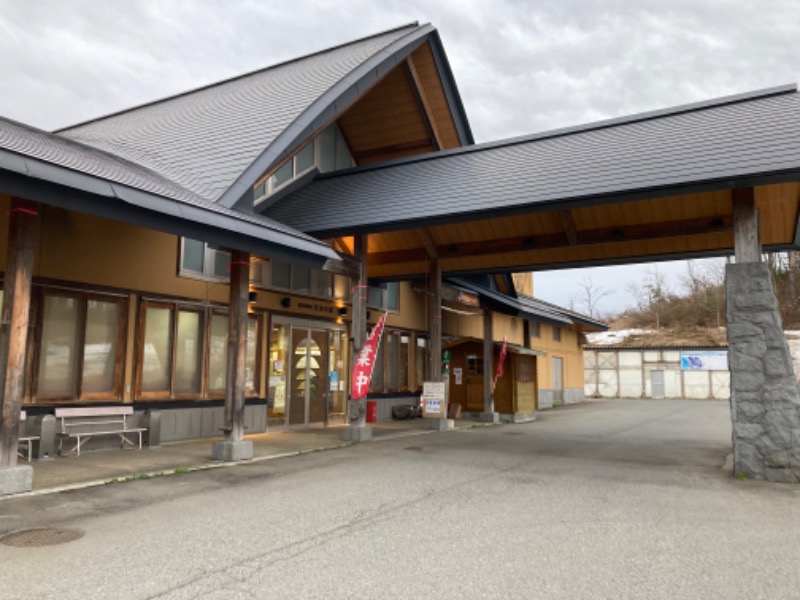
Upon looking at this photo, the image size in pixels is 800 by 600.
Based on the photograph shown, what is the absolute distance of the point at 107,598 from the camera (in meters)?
3.89

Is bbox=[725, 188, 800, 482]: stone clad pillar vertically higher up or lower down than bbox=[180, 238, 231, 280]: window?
lower down

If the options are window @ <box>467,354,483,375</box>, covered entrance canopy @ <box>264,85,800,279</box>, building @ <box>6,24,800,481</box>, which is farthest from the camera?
window @ <box>467,354,483,375</box>

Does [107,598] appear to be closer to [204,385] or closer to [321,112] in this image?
[204,385]

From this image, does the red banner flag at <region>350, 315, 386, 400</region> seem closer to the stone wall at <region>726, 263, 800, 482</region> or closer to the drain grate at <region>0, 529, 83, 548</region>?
the stone wall at <region>726, 263, 800, 482</region>

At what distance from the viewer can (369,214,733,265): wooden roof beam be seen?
1183 centimetres

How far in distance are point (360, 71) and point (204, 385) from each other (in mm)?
7678

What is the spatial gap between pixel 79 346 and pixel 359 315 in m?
5.47

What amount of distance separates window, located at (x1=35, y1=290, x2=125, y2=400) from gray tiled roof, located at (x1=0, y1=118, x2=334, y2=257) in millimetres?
2717

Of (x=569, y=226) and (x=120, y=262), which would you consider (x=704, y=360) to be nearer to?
(x=569, y=226)

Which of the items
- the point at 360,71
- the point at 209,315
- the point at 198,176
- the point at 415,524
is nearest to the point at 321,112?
the point at 360,71

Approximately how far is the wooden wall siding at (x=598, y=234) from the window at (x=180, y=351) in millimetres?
5458

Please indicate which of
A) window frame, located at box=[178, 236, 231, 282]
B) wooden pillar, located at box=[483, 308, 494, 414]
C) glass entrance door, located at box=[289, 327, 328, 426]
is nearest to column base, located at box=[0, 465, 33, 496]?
window frame, located at box=[178, 236, 231, 282]

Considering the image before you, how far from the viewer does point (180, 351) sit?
12.1m

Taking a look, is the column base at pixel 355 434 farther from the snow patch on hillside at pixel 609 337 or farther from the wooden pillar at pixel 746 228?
the snow patch on hillside at pixel 609 337
